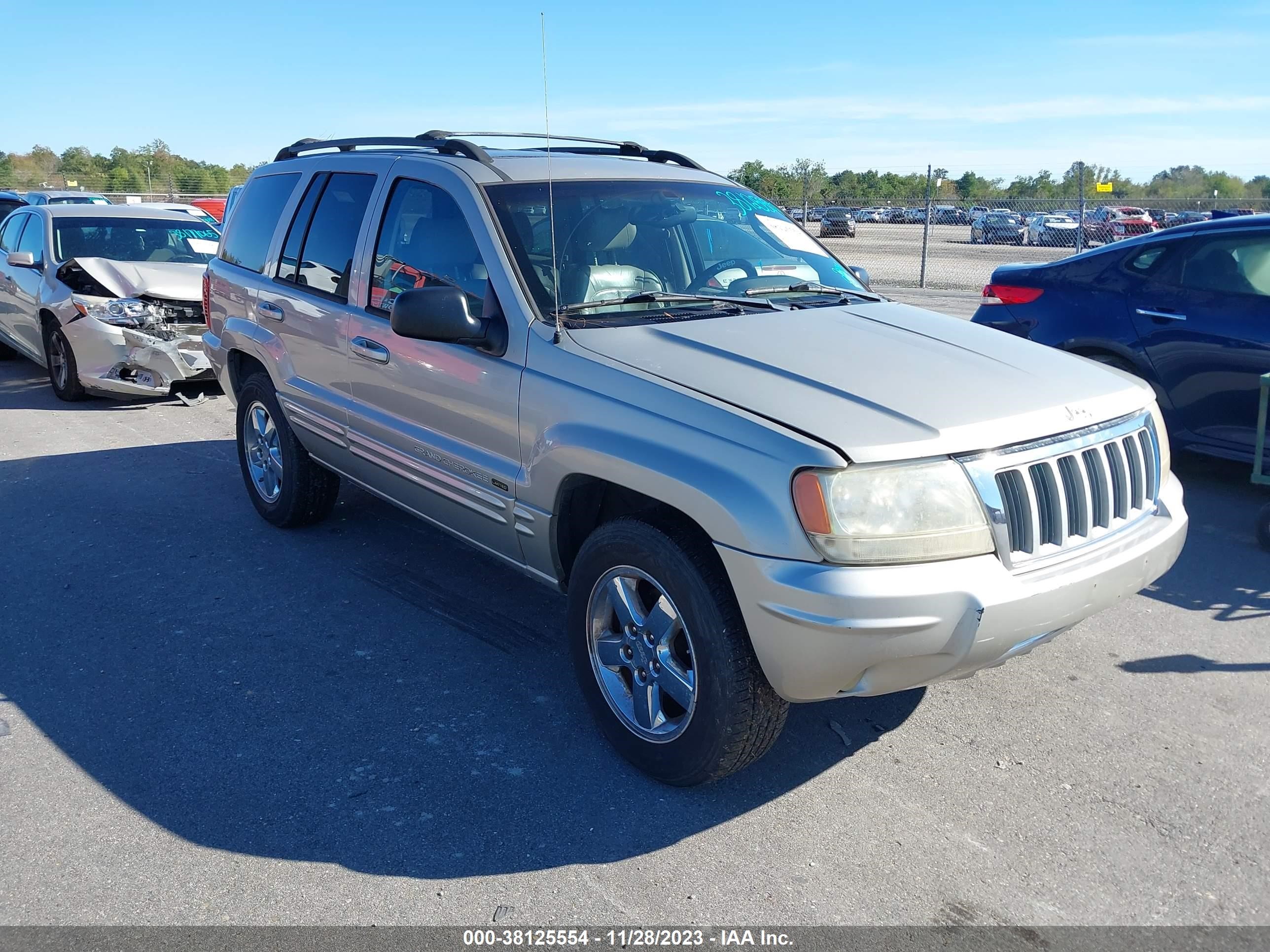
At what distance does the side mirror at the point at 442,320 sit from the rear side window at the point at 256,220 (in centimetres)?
221

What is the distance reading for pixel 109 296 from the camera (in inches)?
365

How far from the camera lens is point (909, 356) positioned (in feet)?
11.5

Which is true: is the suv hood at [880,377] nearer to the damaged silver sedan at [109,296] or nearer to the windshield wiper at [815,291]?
the windshield wiper at [815,291]

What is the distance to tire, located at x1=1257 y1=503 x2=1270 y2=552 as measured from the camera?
5285 mm

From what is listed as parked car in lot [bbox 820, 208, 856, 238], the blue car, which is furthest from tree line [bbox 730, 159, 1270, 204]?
the blue car

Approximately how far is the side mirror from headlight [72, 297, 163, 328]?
6.37 m

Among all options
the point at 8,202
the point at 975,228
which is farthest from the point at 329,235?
the point at 975,228

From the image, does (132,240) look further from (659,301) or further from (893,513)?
(893,513)

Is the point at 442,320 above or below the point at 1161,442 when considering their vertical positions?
above

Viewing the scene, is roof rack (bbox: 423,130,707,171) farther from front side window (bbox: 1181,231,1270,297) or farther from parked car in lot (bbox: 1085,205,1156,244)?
parked car in lot (bbox: 1085,205,1156,244)

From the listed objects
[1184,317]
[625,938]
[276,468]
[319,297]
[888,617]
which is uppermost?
[319,297]

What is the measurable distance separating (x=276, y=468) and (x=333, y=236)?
154cm

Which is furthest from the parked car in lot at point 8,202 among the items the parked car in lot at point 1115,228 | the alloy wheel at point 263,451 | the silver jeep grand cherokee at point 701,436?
the parked car in lot at point 1115,228

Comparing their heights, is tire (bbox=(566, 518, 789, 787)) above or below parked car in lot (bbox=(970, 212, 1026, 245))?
below
